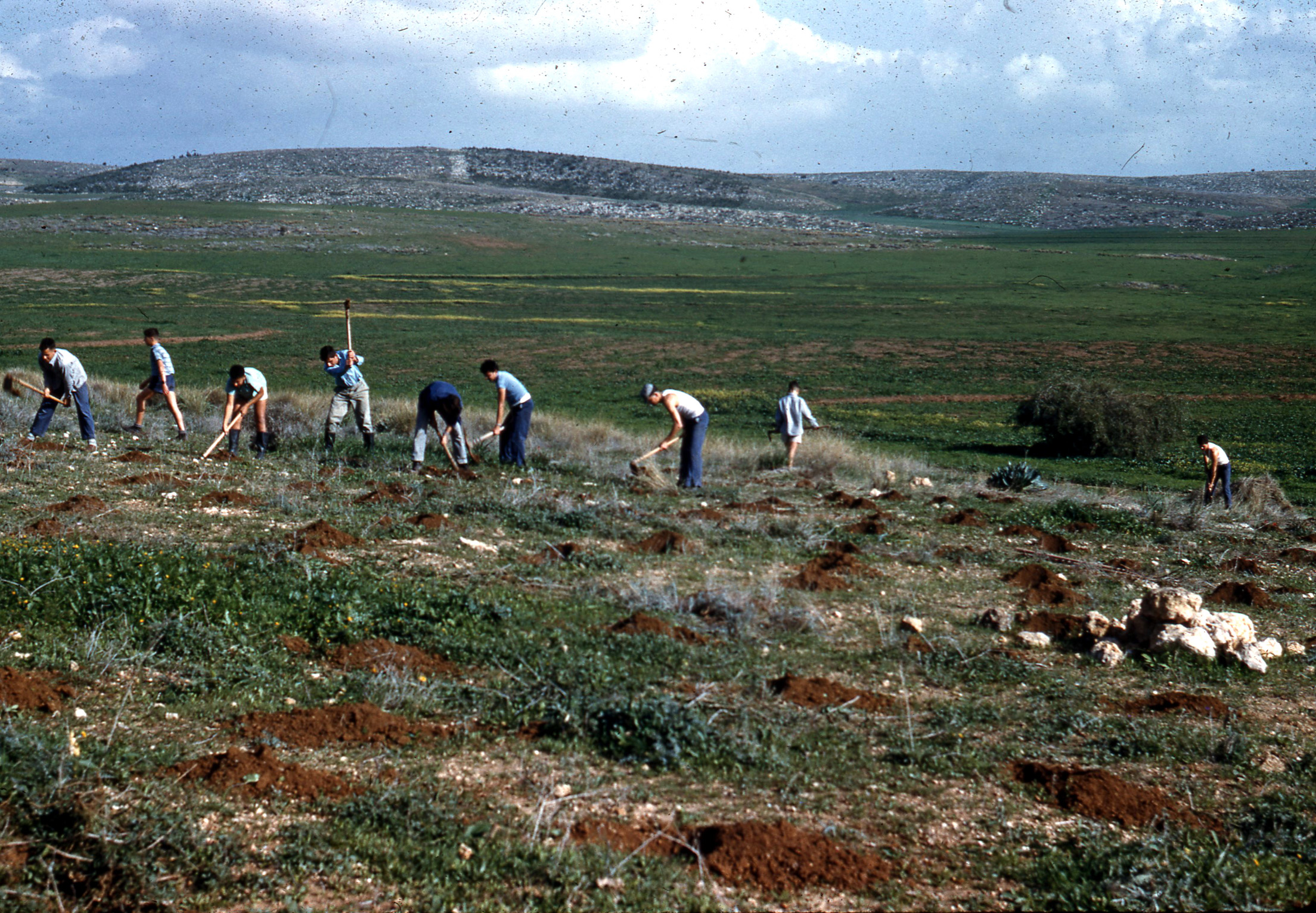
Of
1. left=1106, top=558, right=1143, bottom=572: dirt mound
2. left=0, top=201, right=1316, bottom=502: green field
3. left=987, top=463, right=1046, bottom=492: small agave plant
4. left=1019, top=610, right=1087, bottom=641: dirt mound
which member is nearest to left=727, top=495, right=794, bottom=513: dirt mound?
left=1106, top=558, right=1143, bottom=572: dirt mound

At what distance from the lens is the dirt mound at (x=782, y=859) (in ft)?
14.1

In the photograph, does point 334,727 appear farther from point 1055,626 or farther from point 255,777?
point 1055,626

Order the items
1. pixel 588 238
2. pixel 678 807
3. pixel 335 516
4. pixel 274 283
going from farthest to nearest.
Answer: pixel 588 238, pixel 274 283, pixel 335 516, pixel 678 807

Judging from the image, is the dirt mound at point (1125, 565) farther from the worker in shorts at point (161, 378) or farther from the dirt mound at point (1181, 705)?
the worker in shorts at point (161, 378)

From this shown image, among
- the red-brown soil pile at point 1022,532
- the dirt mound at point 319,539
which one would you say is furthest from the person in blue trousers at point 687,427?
the dirt mound at point 319,539

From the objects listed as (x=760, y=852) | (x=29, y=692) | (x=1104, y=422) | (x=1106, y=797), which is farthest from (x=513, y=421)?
(x=1104, y=422)

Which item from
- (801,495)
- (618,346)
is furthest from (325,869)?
(618,346)

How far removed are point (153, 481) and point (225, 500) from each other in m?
1.16

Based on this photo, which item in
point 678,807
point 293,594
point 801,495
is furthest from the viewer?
point 801,495

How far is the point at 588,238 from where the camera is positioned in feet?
334

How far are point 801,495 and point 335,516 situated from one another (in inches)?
259

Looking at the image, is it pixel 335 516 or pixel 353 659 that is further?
pixel 335 516

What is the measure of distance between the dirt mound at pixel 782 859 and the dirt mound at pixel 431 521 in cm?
572

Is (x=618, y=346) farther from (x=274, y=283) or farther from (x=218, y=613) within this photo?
(x=218, y=613)
